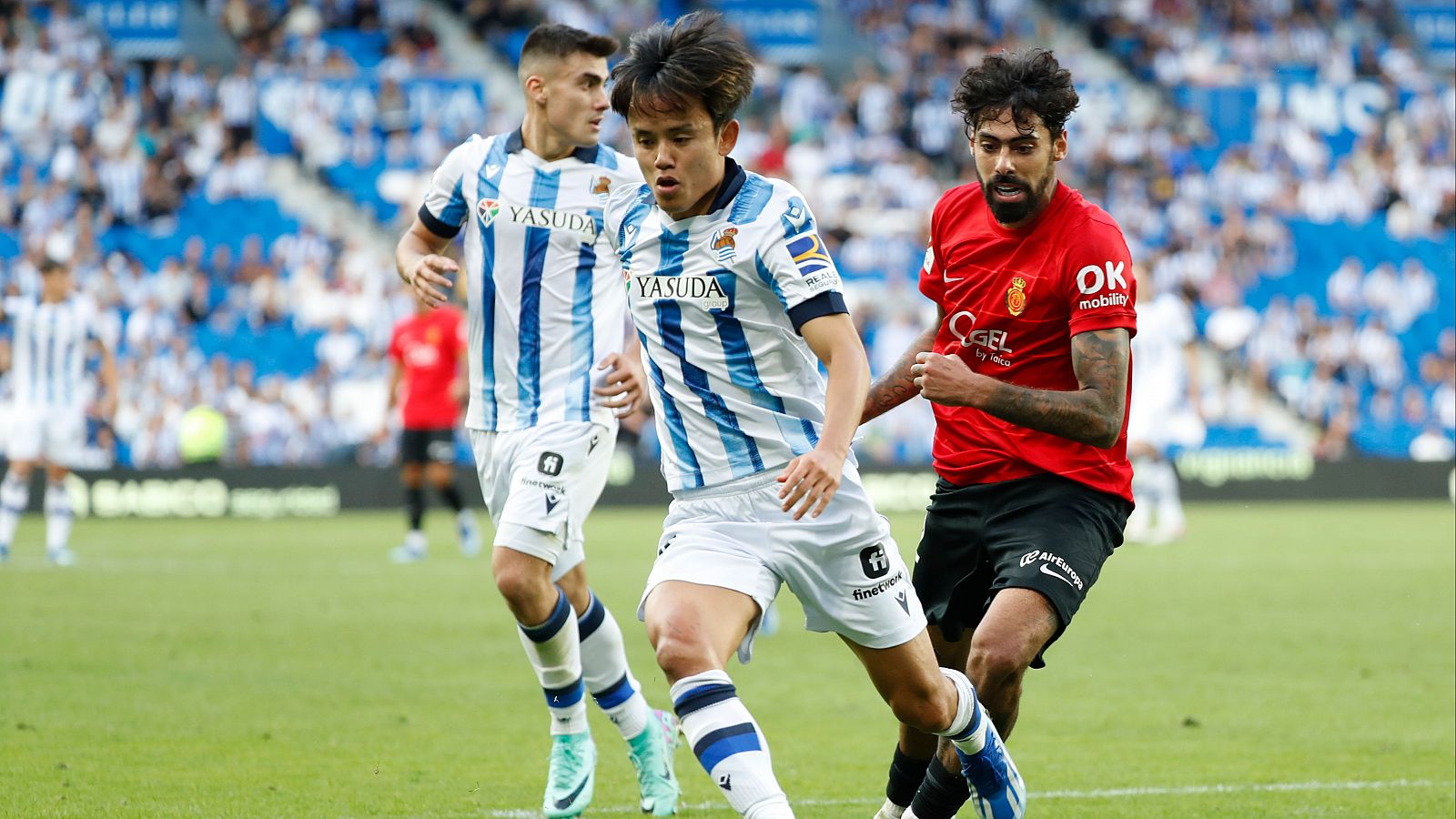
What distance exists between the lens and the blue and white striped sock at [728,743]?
14.3 ft

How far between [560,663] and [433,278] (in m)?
1.40

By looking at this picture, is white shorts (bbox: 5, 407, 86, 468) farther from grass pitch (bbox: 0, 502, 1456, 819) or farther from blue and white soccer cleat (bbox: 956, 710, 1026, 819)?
blue and white soccer cleat (bbox: 956, 710, 1026, 819)

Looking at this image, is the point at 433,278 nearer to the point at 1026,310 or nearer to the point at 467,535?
the point at 1026,310

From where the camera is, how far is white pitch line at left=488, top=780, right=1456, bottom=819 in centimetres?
620

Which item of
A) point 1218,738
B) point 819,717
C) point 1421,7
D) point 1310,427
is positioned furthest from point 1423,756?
point 1421,7

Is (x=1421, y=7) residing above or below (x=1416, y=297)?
above

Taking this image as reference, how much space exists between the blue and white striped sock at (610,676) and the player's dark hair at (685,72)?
227cm

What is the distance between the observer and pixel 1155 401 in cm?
1722

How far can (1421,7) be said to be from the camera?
34.1m

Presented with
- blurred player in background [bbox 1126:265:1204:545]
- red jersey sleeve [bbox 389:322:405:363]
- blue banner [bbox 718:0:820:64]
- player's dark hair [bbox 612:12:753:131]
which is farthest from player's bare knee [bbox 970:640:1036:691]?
blue banner [bbox 718:0:820:64]

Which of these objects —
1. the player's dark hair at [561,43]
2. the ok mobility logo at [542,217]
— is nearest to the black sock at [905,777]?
the ok mobility logo at [542,217]

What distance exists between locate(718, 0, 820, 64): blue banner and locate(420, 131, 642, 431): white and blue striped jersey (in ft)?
81.9

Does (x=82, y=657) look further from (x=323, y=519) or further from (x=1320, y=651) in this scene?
(x=323, y=519)

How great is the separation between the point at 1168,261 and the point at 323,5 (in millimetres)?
14187
